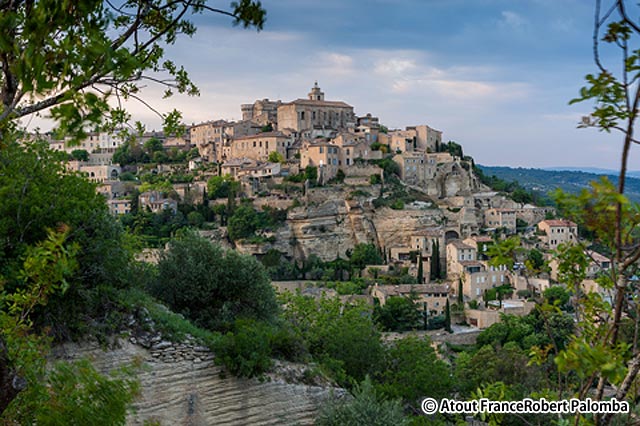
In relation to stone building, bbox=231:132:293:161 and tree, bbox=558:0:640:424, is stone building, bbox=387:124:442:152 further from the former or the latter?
tree, bbox=558:0:640:424

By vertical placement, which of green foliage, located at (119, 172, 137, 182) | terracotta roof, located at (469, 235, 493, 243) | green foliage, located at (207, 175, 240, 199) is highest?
green foliage, located at (119, 172, 137, 182)

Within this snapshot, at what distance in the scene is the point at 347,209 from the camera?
4634cm

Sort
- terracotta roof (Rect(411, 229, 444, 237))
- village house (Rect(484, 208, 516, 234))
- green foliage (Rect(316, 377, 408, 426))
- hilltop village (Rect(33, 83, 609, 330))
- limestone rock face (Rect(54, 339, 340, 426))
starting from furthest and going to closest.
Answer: village house (Rect(484, 208, 516, 234)) < terracotta roof (Rect(411, 229, 444, 237)) < hilltop village (Rect(33, 83, 609, 330)) < green foliage (Rect(316, 377, 408, 426)) < limestone rock face (Rect(54, 339, 340, 426))

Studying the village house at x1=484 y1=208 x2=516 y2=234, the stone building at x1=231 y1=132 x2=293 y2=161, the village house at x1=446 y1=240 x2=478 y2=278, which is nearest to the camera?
the village house at x1=446 y1=240 x2=478 y2=278

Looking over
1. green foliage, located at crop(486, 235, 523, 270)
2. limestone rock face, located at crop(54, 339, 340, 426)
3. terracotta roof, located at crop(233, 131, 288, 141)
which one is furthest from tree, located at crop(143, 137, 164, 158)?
green foliage, located at crop(486, 235, 523, 270)

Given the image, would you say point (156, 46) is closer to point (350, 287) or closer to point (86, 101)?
point (86, 101)

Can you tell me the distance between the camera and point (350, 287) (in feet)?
116

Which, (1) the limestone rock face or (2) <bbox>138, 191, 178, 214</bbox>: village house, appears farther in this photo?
(2) <bbox>138, 191, 178, 214</bbox>: village house

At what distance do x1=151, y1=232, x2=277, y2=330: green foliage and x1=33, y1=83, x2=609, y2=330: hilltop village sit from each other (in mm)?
22047

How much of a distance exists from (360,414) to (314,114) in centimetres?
5098

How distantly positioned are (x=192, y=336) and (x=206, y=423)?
1.27 metres

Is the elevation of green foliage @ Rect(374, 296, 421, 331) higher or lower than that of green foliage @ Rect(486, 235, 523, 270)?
lower

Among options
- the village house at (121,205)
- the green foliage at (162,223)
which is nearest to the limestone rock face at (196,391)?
the green foliage at (162,223)

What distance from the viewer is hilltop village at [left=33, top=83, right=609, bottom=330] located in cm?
3766
